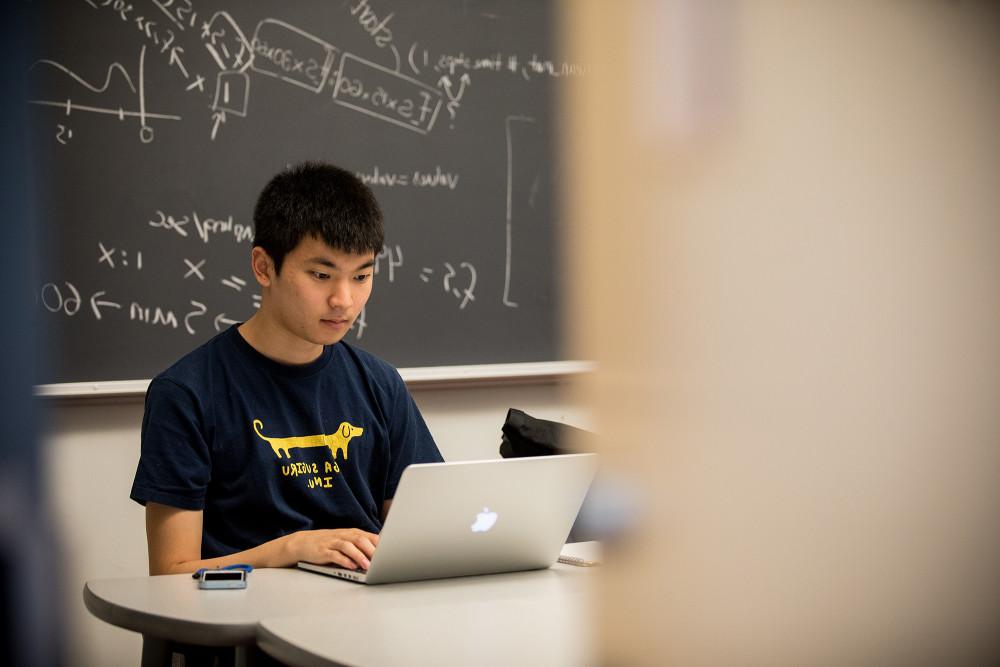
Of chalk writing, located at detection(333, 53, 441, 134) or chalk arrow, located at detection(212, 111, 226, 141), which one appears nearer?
chalk arrow, located at detection(212, 111, 226, 141)

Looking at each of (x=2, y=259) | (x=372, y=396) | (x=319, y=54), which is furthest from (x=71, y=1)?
(x=2, y=259)

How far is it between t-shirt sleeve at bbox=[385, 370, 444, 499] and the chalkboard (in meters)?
0.74

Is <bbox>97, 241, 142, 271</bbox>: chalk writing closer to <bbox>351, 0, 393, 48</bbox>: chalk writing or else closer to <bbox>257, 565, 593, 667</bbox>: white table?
<bbox>351, 0, 393, 48</bbox>: chalk writing

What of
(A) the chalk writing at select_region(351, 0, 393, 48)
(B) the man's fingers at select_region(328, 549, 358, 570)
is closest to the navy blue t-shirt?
(B) the man's fingers at select_region(328, 549, 358, 570)

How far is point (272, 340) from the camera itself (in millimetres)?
1812

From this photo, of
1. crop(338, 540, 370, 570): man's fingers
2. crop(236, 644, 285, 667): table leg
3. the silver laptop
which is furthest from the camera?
crop(338, 540, 370, 570): man's fingers

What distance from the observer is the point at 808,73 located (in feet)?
1.26

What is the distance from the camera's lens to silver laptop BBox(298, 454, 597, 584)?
→ 1.36 metres

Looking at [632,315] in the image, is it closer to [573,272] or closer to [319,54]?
[573,272]

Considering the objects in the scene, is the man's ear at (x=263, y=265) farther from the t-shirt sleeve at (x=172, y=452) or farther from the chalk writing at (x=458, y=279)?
the chalk writing at (x=458, y=279)

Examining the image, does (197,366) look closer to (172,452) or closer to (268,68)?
(172,452)

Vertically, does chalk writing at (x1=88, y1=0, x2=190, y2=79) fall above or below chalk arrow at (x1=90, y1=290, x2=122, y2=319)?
above

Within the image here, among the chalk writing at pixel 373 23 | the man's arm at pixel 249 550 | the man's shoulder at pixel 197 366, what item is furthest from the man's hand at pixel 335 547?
the chalk writing at pixel 373 23

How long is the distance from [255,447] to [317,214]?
1.23 ft
